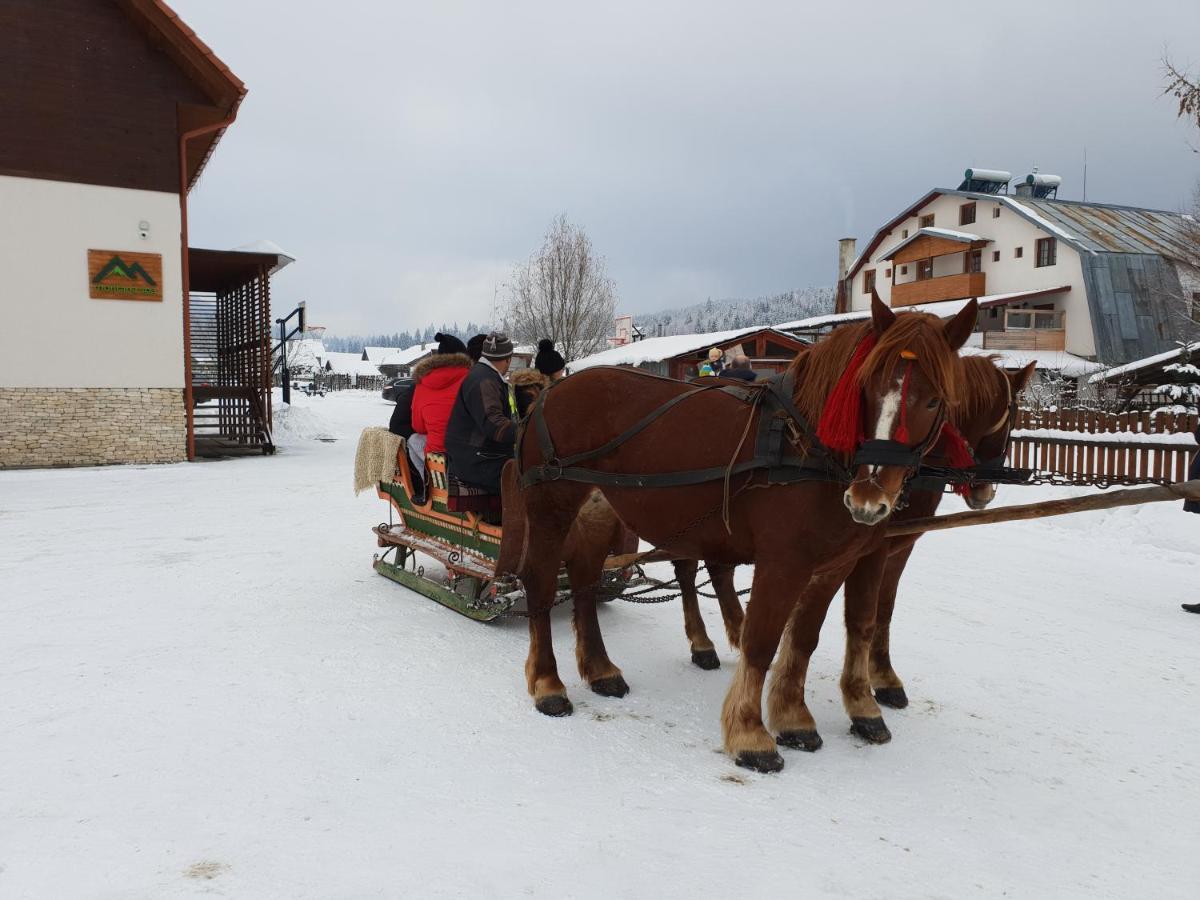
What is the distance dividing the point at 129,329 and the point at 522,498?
13014mm

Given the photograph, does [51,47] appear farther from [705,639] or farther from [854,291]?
[854,291]

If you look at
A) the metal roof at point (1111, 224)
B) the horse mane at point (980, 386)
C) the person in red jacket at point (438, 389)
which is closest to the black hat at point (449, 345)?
the person in red jacket at point (438, 389)

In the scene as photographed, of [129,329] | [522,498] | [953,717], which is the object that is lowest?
[953,717]

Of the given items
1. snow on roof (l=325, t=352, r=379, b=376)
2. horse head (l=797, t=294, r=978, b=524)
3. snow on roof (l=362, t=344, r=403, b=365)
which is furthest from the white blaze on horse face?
snow on roof (l=362, t=344, r=403, b=365)

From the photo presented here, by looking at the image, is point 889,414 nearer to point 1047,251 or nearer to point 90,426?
A: point 90,426

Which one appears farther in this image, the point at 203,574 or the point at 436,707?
the point at 203,574

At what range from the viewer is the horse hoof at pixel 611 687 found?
157 inches

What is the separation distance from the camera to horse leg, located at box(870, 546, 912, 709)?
3859 mm

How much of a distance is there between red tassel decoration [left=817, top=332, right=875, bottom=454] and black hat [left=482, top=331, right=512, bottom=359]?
261 centimetres

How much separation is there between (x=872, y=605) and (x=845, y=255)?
40.3 meters

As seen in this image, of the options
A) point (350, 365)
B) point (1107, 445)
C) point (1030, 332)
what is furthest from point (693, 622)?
point (350, 365)

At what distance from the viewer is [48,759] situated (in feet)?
10.1

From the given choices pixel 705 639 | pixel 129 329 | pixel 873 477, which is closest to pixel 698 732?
pixel 705 639

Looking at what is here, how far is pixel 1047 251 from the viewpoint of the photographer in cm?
2972
